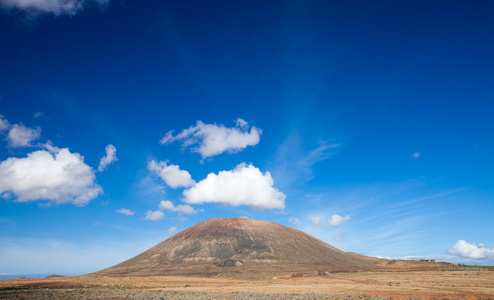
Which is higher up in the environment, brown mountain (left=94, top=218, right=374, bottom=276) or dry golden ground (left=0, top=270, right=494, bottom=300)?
brown mountain (left=94, top=218, right=374, bottom=276)

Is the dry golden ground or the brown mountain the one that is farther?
the brown mountain

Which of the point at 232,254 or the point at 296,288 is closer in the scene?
the point at 296,288

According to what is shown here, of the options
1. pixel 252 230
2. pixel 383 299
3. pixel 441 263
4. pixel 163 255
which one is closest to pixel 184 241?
pixel 163 255

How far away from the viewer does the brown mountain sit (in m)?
140

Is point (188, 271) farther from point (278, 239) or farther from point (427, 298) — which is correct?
point (427, 298)

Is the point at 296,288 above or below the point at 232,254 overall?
below

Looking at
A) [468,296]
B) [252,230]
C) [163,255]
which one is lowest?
[468,296]

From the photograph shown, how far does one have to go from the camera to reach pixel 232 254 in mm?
161625

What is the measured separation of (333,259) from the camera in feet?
536

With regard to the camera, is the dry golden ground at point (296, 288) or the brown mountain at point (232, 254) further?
the brown mountain at point (232, 254)

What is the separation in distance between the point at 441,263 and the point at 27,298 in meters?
156

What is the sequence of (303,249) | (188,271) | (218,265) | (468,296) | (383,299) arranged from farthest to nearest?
(303,249) → (218,265) → (188,271) → (468,296) → (383,299)

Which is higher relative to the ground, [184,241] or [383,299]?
[184,241]

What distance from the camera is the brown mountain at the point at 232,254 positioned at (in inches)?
5497
